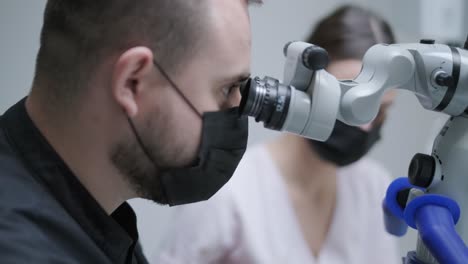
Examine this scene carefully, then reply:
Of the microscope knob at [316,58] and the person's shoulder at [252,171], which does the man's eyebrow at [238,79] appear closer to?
the microscope knob at [316,58]

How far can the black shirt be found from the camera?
0.62 metres

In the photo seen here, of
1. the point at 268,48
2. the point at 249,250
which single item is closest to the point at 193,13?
the point at 249,250

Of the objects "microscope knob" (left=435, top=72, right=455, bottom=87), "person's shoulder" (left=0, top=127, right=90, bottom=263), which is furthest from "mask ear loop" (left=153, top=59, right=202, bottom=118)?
"microscope knob" (left=435, top=72, right=455, bottom=87)

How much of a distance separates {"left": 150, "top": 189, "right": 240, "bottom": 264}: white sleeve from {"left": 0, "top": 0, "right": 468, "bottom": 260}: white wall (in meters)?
0.42

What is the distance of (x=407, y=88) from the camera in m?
0.66

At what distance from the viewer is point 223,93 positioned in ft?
2.55

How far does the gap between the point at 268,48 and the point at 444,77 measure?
1153 millimetres

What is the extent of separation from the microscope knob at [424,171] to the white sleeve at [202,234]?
62cm

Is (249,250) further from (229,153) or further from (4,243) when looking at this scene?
(4,243)

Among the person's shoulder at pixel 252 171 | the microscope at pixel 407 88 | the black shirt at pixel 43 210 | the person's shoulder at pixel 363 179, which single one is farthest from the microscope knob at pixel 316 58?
the person's shoulder at pixel 363 179

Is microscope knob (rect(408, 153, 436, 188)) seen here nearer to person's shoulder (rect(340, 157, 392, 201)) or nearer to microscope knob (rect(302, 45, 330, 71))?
microscope knob (rect(302, 45, 330, 71))

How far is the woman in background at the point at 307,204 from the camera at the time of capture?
1.21 metres

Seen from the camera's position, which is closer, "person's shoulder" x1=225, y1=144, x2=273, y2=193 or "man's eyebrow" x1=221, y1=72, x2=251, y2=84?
"man's eyebrow" x1=221, y1=72, x2=251, y2=84

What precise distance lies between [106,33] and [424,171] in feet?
1.49
